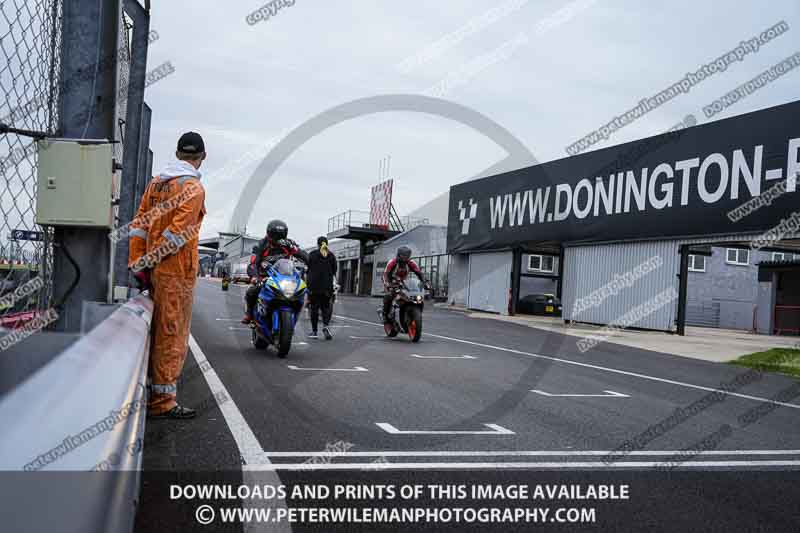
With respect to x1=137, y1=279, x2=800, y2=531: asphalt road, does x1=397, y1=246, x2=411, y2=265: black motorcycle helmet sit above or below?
above

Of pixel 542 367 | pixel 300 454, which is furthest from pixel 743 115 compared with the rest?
pixel 300 454

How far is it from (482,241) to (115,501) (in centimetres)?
3506

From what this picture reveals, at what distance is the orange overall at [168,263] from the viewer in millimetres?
5344

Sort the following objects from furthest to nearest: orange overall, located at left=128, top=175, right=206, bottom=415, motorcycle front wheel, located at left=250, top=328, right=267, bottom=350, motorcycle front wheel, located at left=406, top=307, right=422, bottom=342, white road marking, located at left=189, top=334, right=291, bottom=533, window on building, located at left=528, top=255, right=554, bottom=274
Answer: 1. window on building, located at left=528, top=255, right=554, bottom=274
2. motorcycle front wheel, located at left=406, top=307, right=422, bottom=342
3. motorcycle front wheel, located at left=250, top=328, right=267, bottom=350
4. orange overall, located at left=128, top=175, right=206, bottom=415
5. white road marking, located at left=189, top=334, right=291, bottom=533

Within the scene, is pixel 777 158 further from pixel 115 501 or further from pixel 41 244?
pixel 115 501

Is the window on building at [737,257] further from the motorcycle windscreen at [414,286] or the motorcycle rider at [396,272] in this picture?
the motorcycle windscreen at [414,286]

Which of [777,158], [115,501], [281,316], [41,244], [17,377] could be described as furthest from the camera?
[777,158]

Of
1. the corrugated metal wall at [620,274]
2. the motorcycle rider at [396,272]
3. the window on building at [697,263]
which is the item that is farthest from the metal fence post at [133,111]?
the window on building at [697,263]

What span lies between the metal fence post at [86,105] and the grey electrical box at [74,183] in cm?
13

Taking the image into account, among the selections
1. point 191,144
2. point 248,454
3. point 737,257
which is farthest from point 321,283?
point 737,257

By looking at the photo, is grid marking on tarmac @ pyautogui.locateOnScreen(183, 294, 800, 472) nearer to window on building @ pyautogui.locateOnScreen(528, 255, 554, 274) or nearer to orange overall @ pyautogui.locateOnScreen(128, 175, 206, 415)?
orange overall @ pyautogui.locateOnScreen(128, 175, 206, 415)

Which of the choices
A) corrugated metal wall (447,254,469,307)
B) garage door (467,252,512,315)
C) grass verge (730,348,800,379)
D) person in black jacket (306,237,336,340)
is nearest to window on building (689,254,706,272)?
garage door (467,252,512,315)

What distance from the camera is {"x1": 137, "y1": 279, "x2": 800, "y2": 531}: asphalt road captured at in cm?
393

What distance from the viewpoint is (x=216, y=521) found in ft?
11.3
